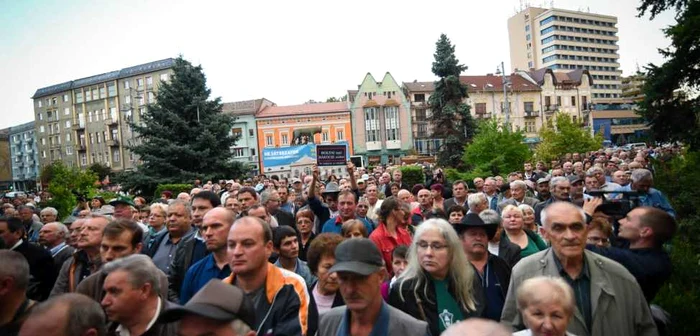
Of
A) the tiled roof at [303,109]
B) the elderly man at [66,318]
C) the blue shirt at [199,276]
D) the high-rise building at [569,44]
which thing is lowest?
the blue shirt at [199,276]

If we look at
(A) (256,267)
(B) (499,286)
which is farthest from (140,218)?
(B) (499,286)

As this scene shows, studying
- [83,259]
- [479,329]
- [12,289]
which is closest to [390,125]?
[83,259]

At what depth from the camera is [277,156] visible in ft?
103

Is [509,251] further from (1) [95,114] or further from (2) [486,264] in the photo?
(1) [95,114]

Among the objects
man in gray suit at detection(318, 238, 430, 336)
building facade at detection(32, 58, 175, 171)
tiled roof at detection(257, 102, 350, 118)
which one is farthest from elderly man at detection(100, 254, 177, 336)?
building facade at detection(32, 58, 175, 171)

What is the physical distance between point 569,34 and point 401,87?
66.9 metres

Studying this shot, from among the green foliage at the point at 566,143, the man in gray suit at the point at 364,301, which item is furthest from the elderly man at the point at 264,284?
the green foliage at the point at 566,143

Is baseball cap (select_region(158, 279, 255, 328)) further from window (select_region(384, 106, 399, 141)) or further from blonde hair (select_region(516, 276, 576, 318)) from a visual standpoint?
window (select_region(384, 106, 399, 141))

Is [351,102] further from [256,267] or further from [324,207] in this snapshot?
[256,267]

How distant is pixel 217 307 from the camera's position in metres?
2.26

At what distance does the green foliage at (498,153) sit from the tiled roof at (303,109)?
4466cm

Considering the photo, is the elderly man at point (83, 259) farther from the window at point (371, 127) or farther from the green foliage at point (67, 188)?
the window at point (371, 127)

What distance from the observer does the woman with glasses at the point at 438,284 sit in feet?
11.2

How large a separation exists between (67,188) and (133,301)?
18133 millimetres
